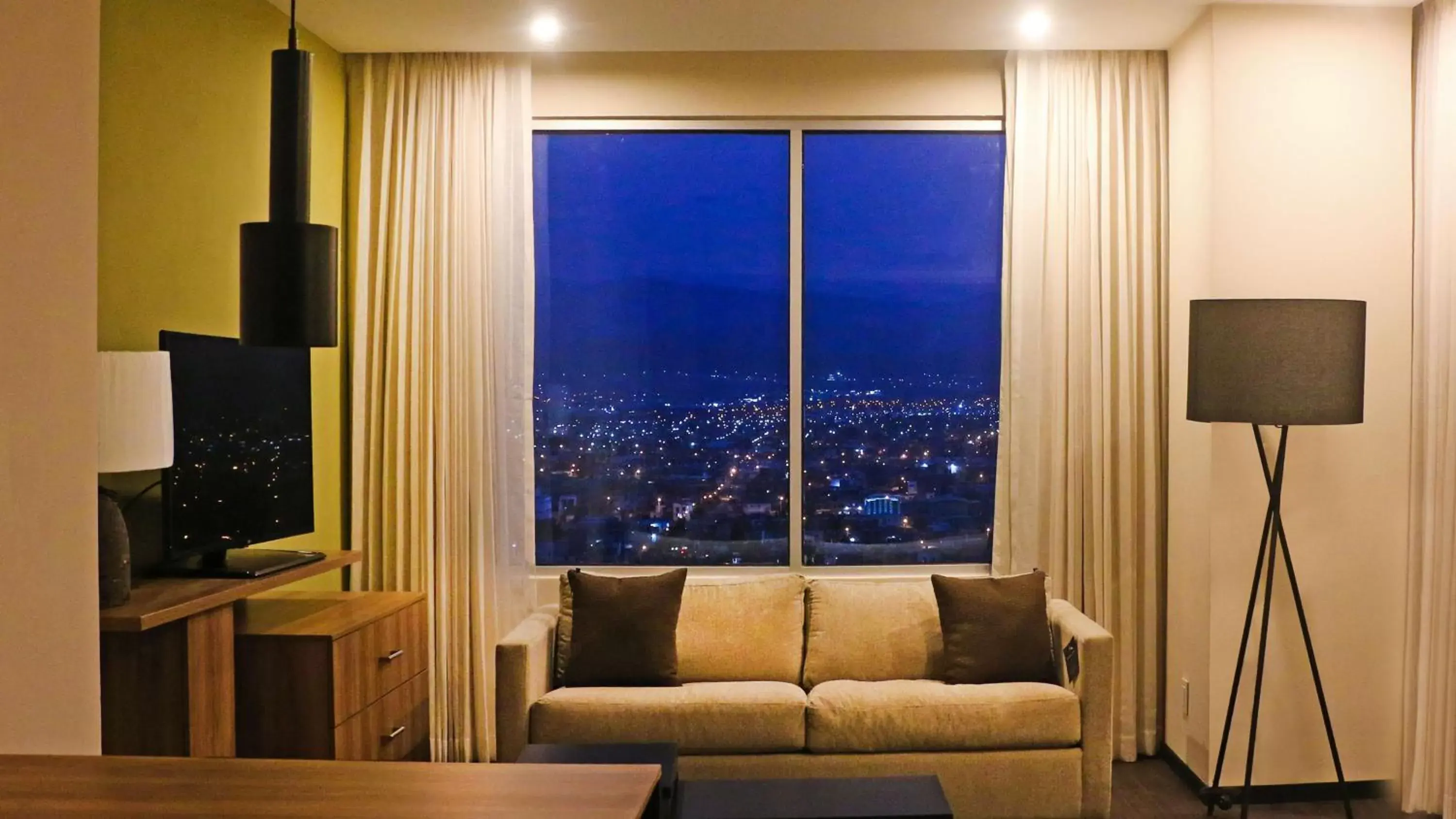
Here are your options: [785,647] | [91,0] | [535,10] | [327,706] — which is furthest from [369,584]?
[91,0]

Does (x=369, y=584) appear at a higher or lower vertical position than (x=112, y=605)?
lower

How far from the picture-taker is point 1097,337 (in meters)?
4.54

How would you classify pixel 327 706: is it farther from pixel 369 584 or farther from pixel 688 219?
pixel 688 219

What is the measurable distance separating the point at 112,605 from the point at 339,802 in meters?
2.24

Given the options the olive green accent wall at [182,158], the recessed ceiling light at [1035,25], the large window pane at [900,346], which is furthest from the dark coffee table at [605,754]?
the recessed ceiling light at [1035,25]

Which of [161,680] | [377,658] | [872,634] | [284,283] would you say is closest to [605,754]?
[377,658]

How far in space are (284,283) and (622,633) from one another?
2.56m

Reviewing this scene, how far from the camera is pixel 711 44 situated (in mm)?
4383

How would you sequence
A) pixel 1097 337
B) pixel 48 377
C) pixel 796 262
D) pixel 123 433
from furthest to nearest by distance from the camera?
pixel 796 262 → pixel 1097 337 → pixel 123 433 → pixel 48 377

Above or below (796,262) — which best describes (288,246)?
below

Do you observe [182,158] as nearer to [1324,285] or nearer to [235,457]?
[235,457]

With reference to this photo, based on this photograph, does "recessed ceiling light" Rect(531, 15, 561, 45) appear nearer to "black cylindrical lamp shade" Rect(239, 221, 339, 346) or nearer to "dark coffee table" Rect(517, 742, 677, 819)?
"dark coffee table" Rect(517, 742, 677, 819)

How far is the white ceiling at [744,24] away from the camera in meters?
3.95

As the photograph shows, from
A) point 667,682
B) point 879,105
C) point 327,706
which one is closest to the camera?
point 327,706
